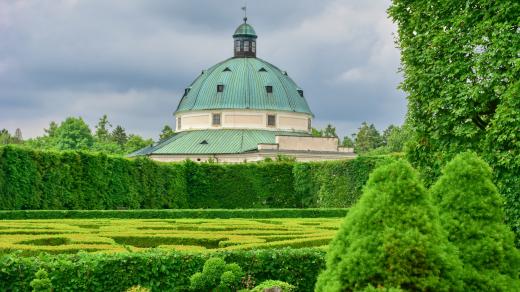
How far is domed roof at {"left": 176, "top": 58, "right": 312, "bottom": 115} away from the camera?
8400 cm

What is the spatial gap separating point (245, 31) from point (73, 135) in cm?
2322

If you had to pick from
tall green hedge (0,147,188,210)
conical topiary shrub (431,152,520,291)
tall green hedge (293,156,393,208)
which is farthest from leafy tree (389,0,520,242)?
tall green hedge (293,156,393,208)

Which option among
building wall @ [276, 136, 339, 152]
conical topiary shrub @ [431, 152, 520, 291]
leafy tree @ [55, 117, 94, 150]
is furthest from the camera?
leafy tree @ [55, 117, 94, 150]

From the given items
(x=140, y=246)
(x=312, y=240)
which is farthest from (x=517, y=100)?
(x=140, y=246)

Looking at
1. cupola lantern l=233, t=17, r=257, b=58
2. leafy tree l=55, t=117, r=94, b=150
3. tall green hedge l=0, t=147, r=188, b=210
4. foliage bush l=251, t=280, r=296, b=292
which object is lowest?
foliage bush l=251, t=280, r=296, b=292

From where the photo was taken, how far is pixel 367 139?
135625 millimetres

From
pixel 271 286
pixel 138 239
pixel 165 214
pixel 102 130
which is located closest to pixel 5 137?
pixel 102 130

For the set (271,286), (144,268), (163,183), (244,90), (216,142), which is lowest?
(271,286)

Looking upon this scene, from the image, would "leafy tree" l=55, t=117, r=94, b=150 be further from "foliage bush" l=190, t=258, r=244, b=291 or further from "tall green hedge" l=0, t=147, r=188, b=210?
"foliage bush" l=190, t=258, r=244, b=291

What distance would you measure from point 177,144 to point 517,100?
71.2 m

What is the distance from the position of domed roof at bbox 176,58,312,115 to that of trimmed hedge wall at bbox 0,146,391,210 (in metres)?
33.2

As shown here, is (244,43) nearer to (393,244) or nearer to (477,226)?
(477,226)

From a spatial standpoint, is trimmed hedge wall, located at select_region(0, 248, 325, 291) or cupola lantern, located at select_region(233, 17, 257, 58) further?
cupola lantern, located at select_region(233, 17, 257, 58)

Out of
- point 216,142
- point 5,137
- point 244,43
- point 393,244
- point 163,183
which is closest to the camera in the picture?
point 393,244
